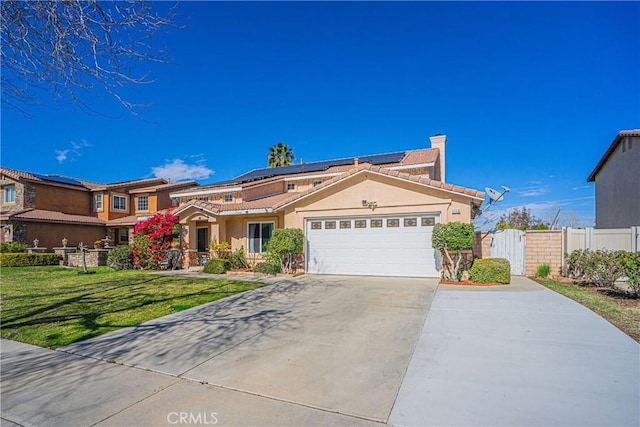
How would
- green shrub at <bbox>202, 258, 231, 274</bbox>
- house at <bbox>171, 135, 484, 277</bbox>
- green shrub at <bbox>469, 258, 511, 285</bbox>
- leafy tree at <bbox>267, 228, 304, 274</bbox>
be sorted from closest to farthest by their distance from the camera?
green shrub at <bbox>469, 258, 511, 285</bbox>, house at <bbox>171, 135, 484, 277</bbox>, leafy tree at <bbox>267, 228, 304, 274</bbox>, green shrub at <bbox>202, 258, 231, 274</bbox>

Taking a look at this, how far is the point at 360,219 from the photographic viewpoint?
44.2 ft

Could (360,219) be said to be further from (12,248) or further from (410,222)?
(12,248)

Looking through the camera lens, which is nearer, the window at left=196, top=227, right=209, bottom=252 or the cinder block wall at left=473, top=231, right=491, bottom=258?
the cinder block wall at left=473, top=231, right=491, bottom=258

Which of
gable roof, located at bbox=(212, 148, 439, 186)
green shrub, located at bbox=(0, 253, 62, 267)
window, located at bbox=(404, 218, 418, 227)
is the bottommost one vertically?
green shrub, located at bbox=(0, 253, 62, 267)

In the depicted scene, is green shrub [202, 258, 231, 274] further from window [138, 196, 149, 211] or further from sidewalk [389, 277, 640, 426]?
window [138, 196, 149, 211]

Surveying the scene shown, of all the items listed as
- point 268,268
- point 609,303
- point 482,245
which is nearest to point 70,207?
point 268,268

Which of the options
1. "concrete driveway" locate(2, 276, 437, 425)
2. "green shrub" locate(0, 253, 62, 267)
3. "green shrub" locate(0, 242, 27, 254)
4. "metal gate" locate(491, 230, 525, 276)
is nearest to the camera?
"concrete driveway" locate(2, 276, 437, 425)

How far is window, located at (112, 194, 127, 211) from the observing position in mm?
27391

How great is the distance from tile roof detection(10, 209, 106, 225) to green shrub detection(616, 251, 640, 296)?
97.6 feet

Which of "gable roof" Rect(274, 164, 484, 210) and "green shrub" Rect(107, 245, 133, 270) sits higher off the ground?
"gable roof" Rect(274, 164, 484, 210)

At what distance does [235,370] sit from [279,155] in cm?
3730

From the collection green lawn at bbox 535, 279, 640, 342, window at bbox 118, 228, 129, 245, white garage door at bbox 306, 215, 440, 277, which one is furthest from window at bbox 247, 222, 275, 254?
window at bbox 118, 228, 129, 245

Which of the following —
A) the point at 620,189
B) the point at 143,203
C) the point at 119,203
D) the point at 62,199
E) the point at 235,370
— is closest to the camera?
the point at 235,370

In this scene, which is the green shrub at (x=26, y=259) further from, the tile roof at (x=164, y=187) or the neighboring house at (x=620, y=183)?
the neighboring house at (x=620, y=183)
